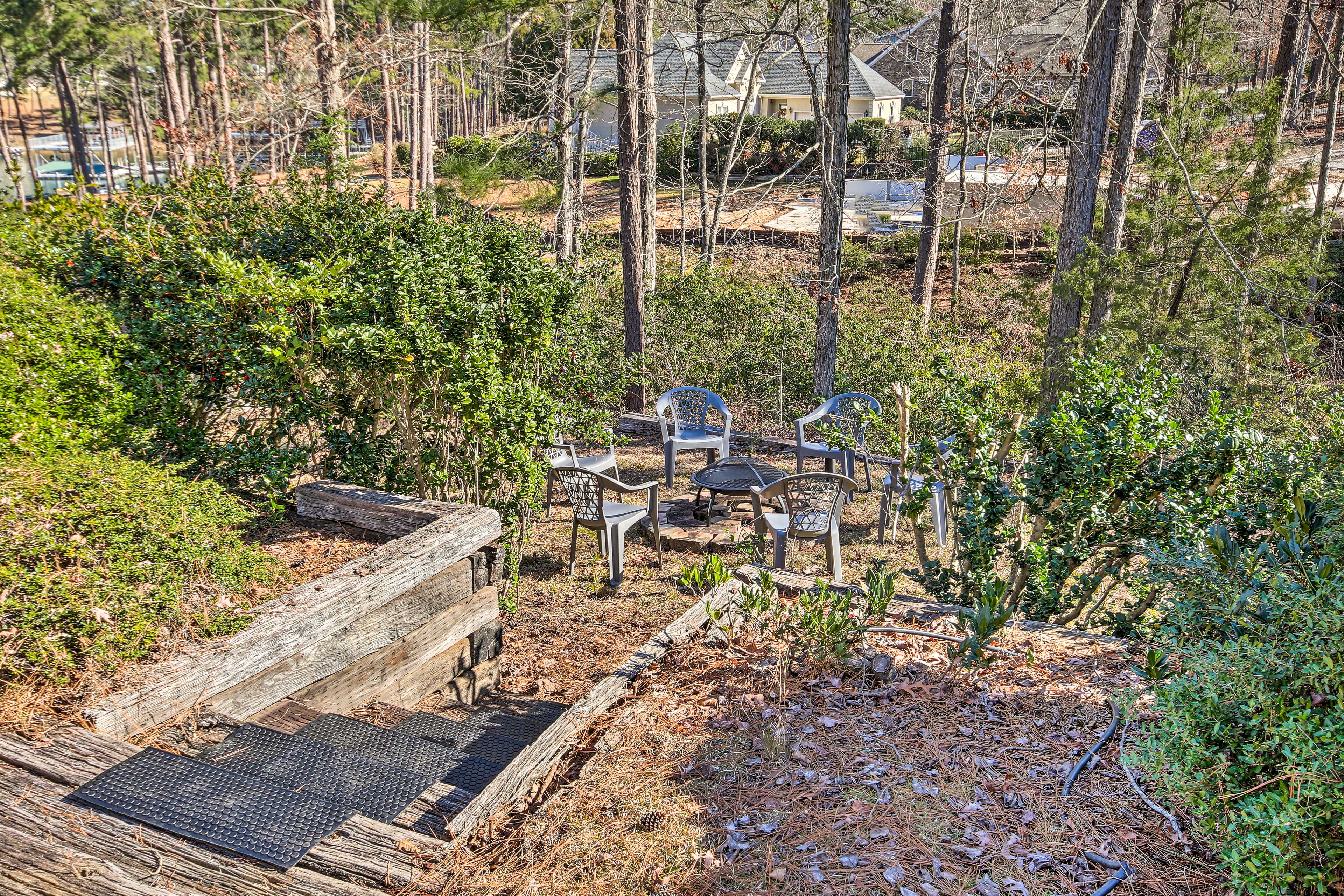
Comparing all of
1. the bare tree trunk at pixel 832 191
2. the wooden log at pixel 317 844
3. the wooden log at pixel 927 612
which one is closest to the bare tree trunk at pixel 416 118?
the bare tree trunk at pixel 832 191

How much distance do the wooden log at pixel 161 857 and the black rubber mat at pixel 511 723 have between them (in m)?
1.45

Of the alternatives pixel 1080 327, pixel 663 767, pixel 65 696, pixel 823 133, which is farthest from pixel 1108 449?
pixel 1080 327

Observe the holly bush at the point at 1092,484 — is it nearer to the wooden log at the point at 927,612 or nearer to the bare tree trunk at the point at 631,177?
the wooden log at the point at 927,612

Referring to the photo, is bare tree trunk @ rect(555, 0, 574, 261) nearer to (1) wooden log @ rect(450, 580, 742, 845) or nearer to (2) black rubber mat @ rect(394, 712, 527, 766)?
(1) wooden log @ rect(450, 580, 742, 845)

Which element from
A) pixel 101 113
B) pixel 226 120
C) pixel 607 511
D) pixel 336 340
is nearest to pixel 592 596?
pixel 607 511

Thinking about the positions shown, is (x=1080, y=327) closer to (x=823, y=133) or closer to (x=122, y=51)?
(x=823, y=133)

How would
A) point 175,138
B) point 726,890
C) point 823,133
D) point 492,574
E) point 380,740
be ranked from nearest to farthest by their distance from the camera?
1. point 726,890
2. point 380,740
3. point 492,574
4. point 823,133
5. point 175,138

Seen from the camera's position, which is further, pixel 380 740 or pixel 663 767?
pixel 380 740

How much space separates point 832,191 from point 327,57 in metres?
5.83

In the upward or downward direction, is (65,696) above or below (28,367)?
below

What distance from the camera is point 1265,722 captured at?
7.03 feet

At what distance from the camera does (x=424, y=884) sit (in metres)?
2.48

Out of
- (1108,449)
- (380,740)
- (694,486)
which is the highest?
(1108,449)

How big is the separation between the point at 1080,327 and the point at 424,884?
10947 mm
